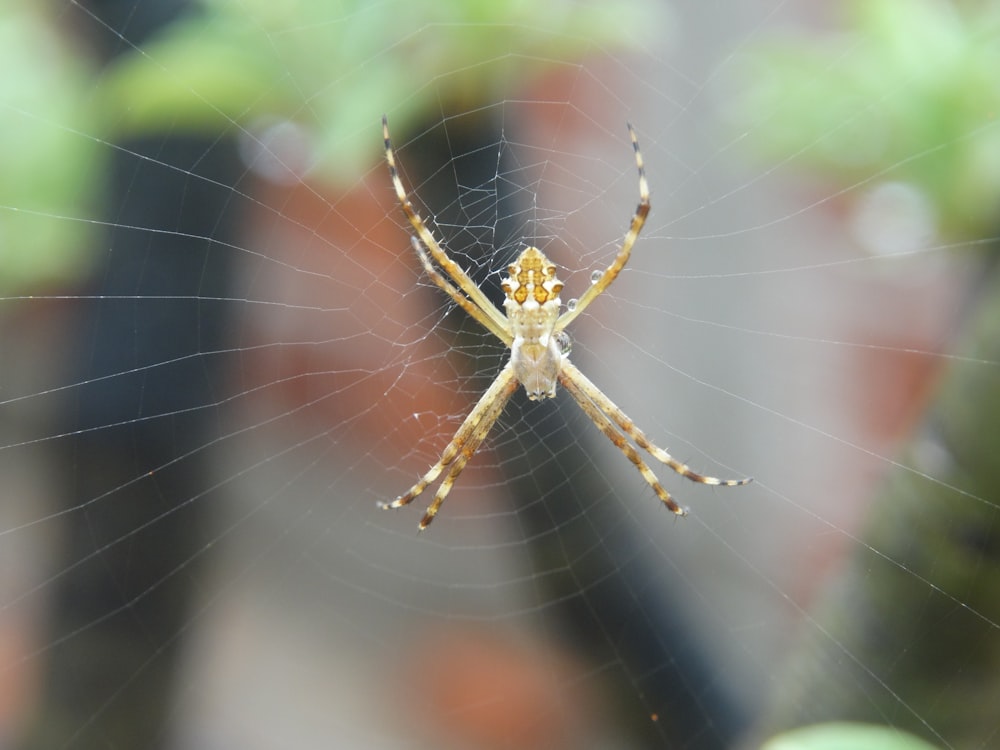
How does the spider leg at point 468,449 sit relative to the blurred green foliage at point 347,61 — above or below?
below

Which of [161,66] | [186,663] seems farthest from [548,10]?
[186,663]

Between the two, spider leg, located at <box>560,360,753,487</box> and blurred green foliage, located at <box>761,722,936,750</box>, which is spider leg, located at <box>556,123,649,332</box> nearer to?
spider leg, located at <box>560,360,753,487</box>

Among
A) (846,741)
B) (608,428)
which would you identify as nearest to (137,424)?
(608,428)

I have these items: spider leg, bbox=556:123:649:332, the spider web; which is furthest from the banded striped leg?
spider leg, bbox=556:123:649:332

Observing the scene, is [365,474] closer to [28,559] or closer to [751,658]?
[28,559]

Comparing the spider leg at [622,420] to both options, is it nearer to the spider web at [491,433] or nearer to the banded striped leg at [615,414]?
the banded striped leg at [615,414]

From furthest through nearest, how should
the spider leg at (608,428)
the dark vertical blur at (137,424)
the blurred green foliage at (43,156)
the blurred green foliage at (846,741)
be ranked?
the spider leg at (608,428), the dark vertical blur at (137,424), the blurred green foliage at (43,156), the blurred green foliage at (846,741)

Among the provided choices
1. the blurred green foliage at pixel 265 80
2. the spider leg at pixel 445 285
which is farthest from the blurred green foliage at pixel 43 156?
the spider leg at pixel 445 285
